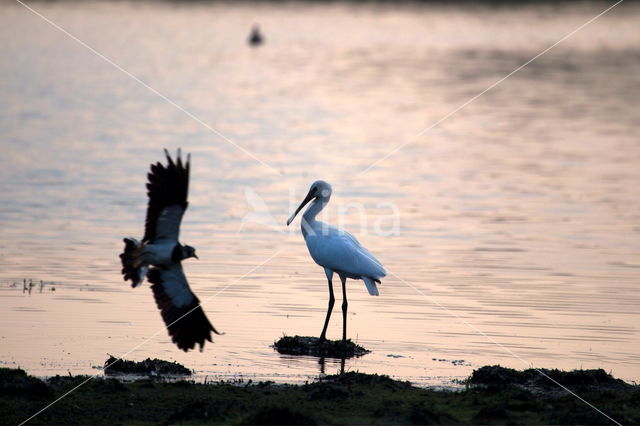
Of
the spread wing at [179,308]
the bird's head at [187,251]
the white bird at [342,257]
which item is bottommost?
the spread wing at [179,308]

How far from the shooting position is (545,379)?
10109 millimetres

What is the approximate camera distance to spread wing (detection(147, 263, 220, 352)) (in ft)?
29.8

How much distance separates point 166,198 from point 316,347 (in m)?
2.90

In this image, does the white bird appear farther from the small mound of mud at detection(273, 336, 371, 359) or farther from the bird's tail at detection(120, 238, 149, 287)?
the bird's tail at detection(120, 238, 149, 287)

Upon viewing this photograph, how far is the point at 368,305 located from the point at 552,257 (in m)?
4.26

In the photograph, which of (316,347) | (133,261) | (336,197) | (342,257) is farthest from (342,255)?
(336,197)

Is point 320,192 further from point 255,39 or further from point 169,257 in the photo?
point 255,39

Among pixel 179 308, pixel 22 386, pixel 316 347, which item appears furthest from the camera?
pixel 316 347

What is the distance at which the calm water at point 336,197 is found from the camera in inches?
470

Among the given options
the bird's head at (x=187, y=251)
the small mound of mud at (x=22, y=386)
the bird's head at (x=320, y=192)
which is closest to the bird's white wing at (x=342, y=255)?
the bird's head at (x=320, y=192)

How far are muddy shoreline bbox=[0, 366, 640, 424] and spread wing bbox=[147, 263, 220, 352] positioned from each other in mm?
489

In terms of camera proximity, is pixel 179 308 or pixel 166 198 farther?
pixel 179 308

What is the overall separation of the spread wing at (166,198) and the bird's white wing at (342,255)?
300 cm

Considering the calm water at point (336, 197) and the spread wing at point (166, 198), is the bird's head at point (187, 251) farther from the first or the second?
the calm water at point (336, 197)
